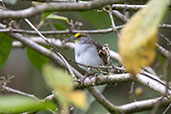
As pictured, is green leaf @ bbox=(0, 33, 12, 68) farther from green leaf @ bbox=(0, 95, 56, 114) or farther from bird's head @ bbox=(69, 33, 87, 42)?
green leaf @ bbox=(0, 95, 56, 114)

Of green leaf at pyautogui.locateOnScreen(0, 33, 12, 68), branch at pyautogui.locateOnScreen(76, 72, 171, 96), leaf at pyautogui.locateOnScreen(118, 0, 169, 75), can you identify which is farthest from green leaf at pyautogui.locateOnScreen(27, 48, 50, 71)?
leaf at pyautogui.locateOnScreen(118, 0, 169, 75)

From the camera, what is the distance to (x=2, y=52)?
3562 millimetres

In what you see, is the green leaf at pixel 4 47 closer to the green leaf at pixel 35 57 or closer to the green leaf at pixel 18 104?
the green leaf at pixel 35 57

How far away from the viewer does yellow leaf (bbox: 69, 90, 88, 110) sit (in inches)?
29.2

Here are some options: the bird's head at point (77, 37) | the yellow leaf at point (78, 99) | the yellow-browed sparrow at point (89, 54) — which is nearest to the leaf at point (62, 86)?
the yellow leaf at point (78, 99)

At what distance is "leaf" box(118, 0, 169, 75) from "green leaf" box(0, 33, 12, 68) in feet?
9.32

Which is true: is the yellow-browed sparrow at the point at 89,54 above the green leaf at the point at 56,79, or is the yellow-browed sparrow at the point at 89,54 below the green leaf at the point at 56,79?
below

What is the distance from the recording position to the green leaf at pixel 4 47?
3545 millimetres

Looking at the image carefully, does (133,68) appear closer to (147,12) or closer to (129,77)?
(147,12)

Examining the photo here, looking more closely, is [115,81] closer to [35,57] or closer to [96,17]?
[96,17]

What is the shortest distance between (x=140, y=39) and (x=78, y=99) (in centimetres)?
21

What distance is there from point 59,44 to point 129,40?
3616 millimetres

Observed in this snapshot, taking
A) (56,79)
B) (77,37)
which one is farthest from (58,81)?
(77,37)

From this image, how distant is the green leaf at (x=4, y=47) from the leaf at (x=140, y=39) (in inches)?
112
